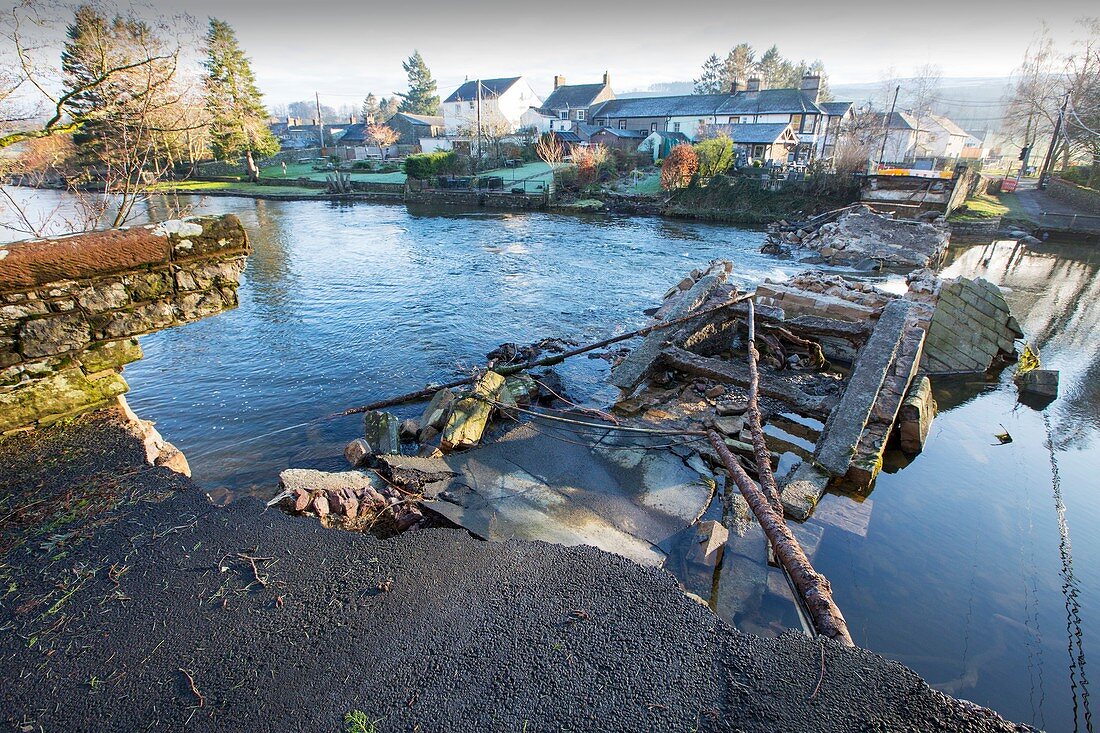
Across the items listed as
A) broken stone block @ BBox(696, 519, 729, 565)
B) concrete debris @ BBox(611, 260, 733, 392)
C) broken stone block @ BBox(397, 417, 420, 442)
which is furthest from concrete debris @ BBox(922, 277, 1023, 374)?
broken stone block @ BBox(397, 417, 420, 442)

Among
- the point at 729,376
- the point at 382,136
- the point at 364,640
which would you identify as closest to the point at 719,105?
the point at 382,136

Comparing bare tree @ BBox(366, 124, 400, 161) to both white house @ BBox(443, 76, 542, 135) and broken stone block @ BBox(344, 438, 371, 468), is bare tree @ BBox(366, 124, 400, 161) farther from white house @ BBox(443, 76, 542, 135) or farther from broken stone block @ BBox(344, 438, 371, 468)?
broken stone block @ BBox(344, 438, 371, 468)

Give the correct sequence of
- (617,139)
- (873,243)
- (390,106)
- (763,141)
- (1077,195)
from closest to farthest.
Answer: (873,243) < (1077,195) < (763,141) < (617,139) < (390,106)

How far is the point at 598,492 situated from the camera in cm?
649

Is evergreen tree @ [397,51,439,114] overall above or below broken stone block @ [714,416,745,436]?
above

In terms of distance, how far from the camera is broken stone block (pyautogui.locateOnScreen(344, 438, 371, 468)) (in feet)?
23.9

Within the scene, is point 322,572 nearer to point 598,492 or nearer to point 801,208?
point 598,492

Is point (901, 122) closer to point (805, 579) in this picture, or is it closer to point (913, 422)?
→ point (913, 422)

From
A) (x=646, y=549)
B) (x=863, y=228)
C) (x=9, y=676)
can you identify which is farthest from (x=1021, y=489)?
(x=863, y=228)

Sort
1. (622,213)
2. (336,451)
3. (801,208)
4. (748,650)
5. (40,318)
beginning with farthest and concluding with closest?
(622,213)
(801,208)
(336,451)
(40,318)
(748,650)

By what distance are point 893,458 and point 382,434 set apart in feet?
27.4

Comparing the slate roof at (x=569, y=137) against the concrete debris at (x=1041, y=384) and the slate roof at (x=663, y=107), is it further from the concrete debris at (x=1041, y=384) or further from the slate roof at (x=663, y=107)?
the concrete debris at (x=1041, y=384)

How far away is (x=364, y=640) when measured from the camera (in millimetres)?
3635

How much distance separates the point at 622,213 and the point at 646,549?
3537cm
